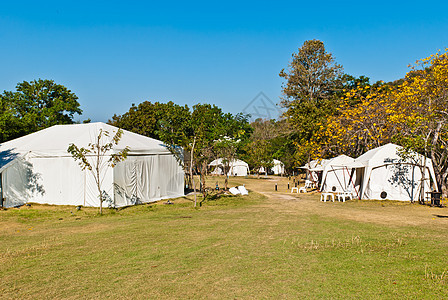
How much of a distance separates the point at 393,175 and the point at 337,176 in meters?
5.79

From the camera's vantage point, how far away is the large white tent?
1725cm

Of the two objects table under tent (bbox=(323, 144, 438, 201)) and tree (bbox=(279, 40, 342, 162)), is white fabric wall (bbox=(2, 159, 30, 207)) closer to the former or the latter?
table under tent (bbox=(323, 144, 438, 201))

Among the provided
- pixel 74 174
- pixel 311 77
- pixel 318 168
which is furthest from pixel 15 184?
pixel 311 77

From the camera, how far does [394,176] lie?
63.8 ft

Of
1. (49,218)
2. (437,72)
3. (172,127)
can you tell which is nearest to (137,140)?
(172,127)

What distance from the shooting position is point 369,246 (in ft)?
25.1

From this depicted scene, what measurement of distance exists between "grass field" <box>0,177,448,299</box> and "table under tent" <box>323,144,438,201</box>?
6849mm

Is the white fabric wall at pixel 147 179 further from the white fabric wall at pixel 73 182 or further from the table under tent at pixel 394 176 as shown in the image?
the table under tent at pixel 394 176

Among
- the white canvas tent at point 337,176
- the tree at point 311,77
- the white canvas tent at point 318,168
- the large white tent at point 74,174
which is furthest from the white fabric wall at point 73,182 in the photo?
the tree at point 311,77

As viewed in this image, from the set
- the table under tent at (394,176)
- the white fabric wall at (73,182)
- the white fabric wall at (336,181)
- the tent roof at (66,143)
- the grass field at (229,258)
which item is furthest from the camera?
the white fabric wall at (336,181)

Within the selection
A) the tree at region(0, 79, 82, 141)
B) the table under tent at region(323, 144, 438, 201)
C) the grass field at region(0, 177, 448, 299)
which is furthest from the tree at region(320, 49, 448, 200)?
the tree at region(0, 79, 82, 141)

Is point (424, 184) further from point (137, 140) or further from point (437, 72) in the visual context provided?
Result: point (137, 140)

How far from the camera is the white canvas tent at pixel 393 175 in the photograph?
1880 centimetres

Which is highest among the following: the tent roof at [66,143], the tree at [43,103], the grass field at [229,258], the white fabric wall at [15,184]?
the tree at [43,103]
